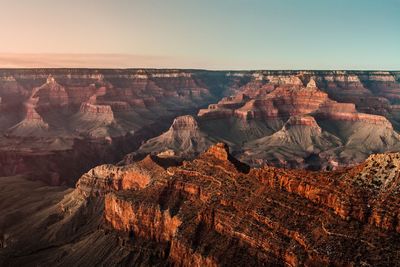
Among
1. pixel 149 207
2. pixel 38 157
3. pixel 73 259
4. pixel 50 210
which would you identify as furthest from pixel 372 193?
pixel 38 157

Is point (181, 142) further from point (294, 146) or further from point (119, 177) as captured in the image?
point (119, 177)

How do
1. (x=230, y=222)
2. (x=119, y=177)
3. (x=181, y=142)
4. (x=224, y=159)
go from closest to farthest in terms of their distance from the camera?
(x=230, y=222), (x=224, y=159), (x=119, y=177), (x=181, y=142)

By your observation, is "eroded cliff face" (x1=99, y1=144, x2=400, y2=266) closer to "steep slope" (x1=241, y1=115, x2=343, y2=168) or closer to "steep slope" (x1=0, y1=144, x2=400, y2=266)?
"steep slope" (x1=0, y1=144, x2=400, y2=266)

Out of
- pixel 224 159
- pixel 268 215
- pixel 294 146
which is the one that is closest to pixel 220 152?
pixel 224 159

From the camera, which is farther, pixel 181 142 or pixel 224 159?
pixel 181 142

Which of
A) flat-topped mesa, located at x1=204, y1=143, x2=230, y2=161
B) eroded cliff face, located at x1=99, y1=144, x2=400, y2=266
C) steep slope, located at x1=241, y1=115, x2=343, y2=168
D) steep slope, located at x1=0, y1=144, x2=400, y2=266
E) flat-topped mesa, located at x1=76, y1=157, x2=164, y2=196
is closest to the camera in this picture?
eroded cliff face, located at x1=99, y1=144, x2=400, y2=266

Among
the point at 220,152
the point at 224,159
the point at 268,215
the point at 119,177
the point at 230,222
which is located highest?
the point at 220,152

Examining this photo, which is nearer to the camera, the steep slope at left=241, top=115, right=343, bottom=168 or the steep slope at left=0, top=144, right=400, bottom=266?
the steep slope at left=0, top=144, right=400, bottom=266

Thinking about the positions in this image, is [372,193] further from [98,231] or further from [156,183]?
[98,231]

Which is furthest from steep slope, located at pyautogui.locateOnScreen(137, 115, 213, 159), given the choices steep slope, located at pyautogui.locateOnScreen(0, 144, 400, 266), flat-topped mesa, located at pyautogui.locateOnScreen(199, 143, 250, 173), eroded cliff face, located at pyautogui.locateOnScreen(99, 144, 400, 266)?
eroded cliff face, located at pyautogui.locateOnScreen(99, 144, 400, 266)

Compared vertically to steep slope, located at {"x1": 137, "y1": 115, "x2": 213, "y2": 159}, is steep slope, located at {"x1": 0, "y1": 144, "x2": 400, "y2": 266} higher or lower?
higher

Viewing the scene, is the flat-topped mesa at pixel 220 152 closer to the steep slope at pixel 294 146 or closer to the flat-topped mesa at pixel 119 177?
the flat-topped mesa at pixel 119 177
